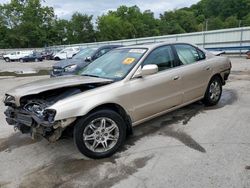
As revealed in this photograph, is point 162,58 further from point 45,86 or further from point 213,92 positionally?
point 45,86

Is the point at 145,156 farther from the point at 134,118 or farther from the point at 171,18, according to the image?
the point at 171,18

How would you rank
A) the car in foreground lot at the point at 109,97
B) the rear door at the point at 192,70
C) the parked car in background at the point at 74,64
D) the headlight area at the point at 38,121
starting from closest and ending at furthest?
the headlight area at the point at 38,121, the car in foreground lot at the point at 109,97, the rear door at the point at 192,70, the parked car in background at the point at 74,64

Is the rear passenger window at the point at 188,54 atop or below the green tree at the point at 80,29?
below

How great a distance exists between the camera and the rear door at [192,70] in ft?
16.7

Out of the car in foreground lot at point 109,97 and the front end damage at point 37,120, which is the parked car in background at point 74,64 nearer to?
the car in foreground lot at point 109,97

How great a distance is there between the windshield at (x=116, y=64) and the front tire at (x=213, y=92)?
2.01 metres

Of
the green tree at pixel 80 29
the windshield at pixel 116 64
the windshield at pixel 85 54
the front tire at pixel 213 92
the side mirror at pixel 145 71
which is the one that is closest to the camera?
the side mirror at pixel 145 71

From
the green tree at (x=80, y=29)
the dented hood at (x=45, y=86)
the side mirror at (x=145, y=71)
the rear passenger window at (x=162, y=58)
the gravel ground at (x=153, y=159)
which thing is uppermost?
the green tree at (x=80, y=29)

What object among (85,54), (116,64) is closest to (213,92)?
(116,64)

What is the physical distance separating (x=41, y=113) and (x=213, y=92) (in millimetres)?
3899

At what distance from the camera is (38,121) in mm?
Result: 3545

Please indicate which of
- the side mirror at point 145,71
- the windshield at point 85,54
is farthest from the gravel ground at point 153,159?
the windshield at point 85,54

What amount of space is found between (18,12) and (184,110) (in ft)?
255

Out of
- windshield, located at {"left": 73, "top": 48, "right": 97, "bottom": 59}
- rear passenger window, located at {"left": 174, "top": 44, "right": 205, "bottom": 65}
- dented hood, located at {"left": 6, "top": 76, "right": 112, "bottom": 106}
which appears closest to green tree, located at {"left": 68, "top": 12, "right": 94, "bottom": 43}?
windshield, located at {"left": 73, "top": 48, "right": 97, "bottom": 59}
